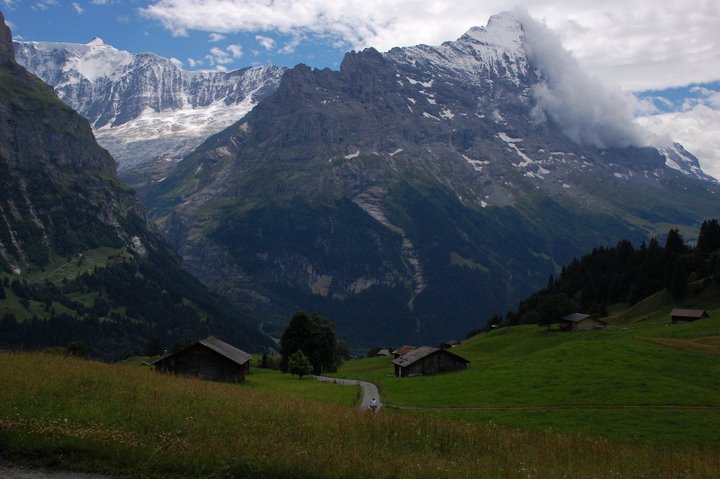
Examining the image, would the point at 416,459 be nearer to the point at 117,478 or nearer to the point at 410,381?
the point at 117,478

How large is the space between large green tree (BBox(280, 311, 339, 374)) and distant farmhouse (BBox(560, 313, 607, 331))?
42.7m

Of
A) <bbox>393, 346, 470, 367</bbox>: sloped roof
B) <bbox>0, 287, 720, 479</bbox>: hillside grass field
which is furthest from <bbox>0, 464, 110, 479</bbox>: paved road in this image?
<bbox>393, 346, 470, 367</bbox>: sloped roof

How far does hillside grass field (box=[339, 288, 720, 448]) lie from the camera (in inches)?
Answer: 1615

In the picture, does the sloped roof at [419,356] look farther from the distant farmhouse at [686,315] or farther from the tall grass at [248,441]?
the tall grass at [248,441]

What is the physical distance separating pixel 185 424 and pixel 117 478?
4153mm

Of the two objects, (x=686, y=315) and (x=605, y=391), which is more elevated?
(x=686, y=315)

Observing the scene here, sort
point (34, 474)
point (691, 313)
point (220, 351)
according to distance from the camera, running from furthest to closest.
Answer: point (691, 313)
point (220, 351)
point (34, 474)

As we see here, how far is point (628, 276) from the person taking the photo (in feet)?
467

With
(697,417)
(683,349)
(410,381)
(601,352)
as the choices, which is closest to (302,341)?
(410,381)

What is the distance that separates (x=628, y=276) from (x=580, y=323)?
43.6 meters

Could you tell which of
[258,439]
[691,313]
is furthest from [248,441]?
[691,313]

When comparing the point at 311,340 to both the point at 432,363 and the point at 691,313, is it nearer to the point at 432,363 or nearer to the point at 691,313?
the point at 432,363

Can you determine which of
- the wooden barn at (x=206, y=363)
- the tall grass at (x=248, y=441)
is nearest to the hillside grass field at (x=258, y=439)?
the tall grass at (x=248, y=441)

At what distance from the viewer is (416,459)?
63.6 ft
